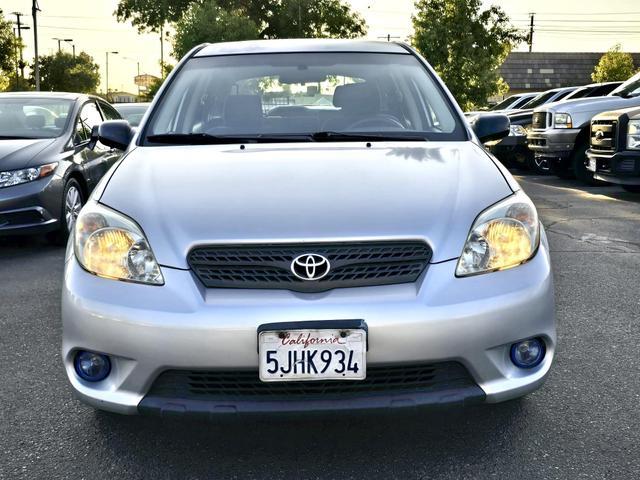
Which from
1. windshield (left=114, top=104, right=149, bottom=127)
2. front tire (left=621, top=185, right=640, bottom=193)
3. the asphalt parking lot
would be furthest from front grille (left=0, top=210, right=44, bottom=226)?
front tire (left=621, top=185, right=640, bottom=193)

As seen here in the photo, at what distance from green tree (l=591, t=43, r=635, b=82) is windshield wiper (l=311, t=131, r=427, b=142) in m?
61.1

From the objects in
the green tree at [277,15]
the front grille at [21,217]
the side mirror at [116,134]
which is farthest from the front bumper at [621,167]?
the green tree at [277,15]

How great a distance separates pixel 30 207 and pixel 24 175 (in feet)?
0.96

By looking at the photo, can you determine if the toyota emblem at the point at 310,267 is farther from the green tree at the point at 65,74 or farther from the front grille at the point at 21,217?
the green tree at the point at 65,74

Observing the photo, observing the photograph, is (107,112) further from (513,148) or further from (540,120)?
(513,148)

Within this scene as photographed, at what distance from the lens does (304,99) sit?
13.2 feet

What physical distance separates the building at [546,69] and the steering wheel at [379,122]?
211 feet

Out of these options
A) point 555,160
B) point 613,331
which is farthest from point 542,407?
point 555,160

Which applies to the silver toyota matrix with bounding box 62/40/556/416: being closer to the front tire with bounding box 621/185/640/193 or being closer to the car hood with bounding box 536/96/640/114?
the front tire with bounding box 621/185/640/193

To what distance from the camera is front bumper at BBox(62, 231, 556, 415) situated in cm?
240

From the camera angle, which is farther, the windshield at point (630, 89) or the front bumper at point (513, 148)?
the front bumper at point (513, 148)

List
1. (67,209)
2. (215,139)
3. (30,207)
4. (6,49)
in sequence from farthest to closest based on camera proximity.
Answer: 1. (6,49)
2. (67,209)
3. (30,207)
4. (215,139)

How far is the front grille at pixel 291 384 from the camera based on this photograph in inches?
97.1

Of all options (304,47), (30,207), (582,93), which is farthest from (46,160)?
(582,93)
